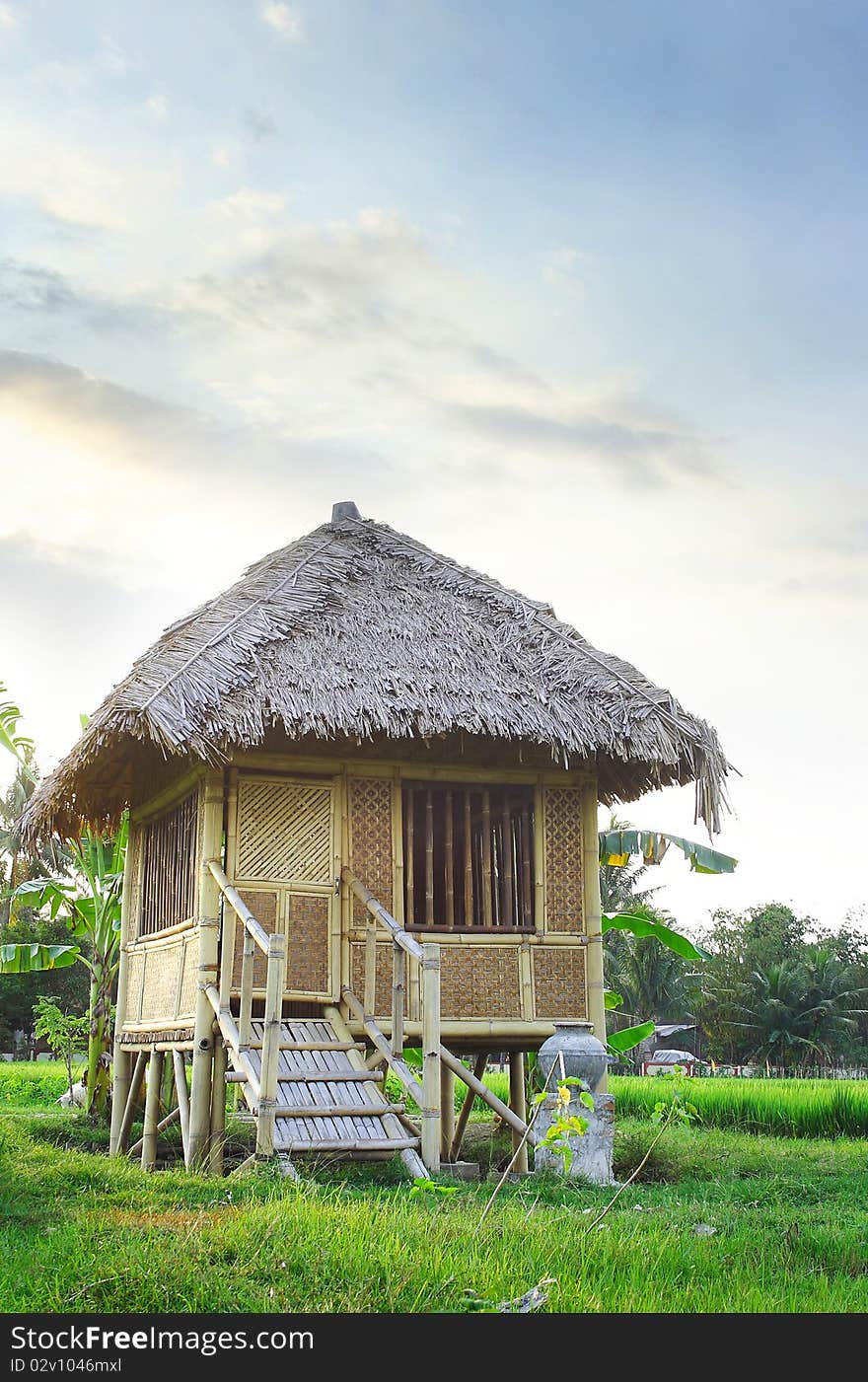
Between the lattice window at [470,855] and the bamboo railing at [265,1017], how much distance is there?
1657 mm

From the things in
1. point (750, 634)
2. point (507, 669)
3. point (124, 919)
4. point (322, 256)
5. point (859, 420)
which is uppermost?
point (322, 256)

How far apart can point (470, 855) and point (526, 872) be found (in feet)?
1.46

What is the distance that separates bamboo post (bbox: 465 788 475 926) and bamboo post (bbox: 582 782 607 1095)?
0.90 metres

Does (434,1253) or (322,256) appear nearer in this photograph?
(434,1253)

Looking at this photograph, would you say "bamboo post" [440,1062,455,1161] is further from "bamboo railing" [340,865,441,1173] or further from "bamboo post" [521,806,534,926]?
"bamboo railing" [340,865,441,1173]

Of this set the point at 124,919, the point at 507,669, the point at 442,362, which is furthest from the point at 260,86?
the point at 124,919

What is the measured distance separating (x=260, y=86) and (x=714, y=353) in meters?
4.94

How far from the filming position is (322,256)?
11383mm

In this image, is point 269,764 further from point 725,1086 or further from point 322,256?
point 725,1086

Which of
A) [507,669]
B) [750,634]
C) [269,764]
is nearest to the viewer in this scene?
[269,764]

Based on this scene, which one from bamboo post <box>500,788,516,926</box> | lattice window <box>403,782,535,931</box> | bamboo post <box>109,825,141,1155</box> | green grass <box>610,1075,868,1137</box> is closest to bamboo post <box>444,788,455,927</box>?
lattice window <box>403,782,535,931</box>

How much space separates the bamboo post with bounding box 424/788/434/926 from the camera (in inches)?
373

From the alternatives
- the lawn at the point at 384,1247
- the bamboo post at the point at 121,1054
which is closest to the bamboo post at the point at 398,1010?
the lawn at the point at 384,1247

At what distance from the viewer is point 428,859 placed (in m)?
9.55
